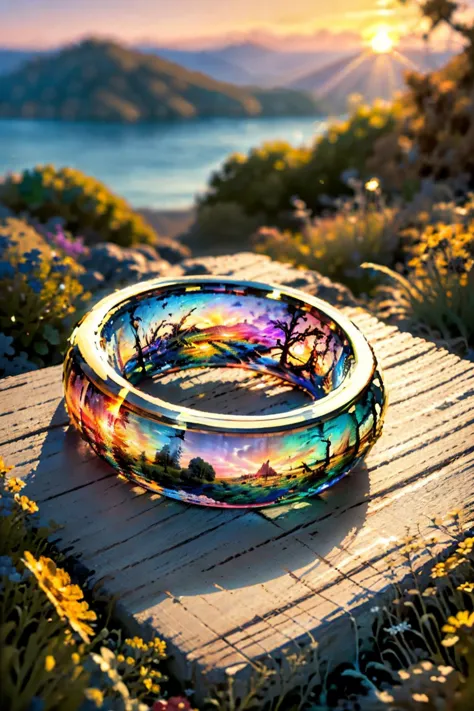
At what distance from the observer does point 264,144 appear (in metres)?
12.5

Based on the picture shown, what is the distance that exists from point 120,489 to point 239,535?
0.46 meters

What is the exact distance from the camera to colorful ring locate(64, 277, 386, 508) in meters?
2.49

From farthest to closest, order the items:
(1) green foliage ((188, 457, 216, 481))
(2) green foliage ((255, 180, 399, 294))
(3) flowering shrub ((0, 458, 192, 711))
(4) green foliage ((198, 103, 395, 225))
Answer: (4) green foliage ((198, 103, 395, 225))
(2) green foliage ((255, 180, 399, 294))
(1) green foliage ((188, 457, 216, 481))
(3) flowering shrub ((0, 458, 192, 711))

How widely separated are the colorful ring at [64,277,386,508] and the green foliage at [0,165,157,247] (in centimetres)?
495

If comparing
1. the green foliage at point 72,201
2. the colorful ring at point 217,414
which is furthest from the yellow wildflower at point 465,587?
the green foliage at point 72,201

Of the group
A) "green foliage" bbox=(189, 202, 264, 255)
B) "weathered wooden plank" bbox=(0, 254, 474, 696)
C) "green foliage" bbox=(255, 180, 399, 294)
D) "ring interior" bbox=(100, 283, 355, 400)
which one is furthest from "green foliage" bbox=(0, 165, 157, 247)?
"weathered wooden plank" bbox=(0, 254, 474, 696)

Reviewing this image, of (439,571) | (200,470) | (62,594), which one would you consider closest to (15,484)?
(62,594)

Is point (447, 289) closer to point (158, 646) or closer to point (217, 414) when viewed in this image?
point (217, 414)

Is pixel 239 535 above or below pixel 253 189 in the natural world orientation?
above

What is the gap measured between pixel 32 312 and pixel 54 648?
2.43 meters

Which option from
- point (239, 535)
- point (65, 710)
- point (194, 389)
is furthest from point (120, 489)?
point (65, 710)

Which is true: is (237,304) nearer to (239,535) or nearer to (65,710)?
(239,535)

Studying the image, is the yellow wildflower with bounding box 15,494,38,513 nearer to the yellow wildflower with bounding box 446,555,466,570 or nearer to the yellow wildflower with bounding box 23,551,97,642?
the yellow wildflower with bounding box 23,551,97,642

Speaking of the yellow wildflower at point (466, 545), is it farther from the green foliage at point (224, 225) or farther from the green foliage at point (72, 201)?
the green foliage at point (224, 225)
